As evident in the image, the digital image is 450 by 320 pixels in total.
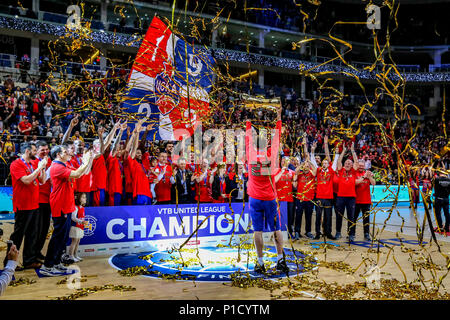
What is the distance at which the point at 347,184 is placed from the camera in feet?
25.5

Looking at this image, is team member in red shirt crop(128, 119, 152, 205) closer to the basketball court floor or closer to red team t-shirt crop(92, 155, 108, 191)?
red team t-shirt crop(92, 155, 108, 191)

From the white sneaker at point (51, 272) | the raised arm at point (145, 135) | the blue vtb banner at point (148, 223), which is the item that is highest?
the raised arm at point (145, 135)

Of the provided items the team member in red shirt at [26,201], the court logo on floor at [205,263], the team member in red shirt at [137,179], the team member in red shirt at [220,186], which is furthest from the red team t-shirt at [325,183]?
the team member in red shirt at [26,201]

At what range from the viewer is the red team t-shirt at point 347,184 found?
7754mm

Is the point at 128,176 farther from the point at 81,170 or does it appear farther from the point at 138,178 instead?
the point at 81,170

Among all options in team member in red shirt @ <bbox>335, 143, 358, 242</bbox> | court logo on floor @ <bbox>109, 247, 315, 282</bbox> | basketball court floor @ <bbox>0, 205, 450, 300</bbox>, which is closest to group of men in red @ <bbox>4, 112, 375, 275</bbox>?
team member in red shirt @ <bbox>335, 143, 358, 242</bbox>

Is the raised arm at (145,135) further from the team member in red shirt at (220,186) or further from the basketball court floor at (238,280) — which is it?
the basketball court floor at (238,280)

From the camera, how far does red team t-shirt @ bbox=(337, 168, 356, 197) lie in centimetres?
775

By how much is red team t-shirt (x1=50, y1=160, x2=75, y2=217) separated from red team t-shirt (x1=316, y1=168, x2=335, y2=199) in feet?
17.5

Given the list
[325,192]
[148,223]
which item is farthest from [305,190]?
[148,223]

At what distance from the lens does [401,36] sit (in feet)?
117

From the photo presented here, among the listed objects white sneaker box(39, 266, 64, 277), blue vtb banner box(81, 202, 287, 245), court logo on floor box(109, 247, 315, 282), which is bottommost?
court logo on floor box(109, 247, 315, 282)

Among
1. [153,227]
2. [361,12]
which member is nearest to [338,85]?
[361,12]
